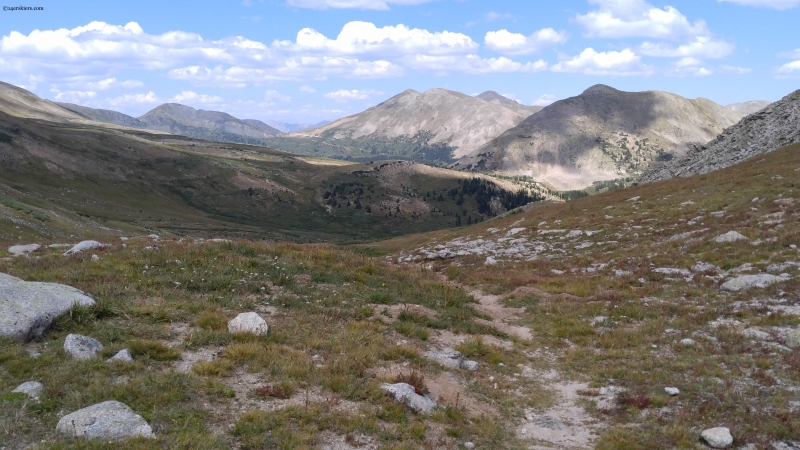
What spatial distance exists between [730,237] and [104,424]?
1123 inches

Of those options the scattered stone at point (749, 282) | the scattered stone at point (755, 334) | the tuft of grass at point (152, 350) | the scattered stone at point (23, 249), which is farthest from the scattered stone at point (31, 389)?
the scattered stone at point (749, 282)

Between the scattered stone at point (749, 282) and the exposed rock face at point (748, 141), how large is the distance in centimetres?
4604

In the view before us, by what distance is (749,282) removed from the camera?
727 inches

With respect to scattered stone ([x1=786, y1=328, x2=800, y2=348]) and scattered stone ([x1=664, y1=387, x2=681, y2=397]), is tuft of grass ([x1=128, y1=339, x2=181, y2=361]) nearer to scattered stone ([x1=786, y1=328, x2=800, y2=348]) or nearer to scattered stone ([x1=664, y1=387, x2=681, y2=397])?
scattered stone ([x1=664, y1=387, x2=681, y2=397])

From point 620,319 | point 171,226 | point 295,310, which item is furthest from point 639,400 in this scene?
point 171,226

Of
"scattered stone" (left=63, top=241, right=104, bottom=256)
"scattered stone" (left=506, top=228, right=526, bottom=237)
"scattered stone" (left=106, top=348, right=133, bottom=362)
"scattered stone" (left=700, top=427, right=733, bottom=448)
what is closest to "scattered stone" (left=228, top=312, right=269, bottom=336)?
"scattered stone" (left=106, top=348, right=133, bottom=362)

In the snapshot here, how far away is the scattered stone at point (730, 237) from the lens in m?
23.9

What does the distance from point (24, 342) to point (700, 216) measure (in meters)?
37.4

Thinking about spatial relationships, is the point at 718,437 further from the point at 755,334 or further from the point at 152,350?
the point at 152,350

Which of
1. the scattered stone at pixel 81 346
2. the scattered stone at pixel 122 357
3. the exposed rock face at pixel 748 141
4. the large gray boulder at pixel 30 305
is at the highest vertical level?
the exposed rock face at pixel 748 141

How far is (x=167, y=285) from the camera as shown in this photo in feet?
54.0

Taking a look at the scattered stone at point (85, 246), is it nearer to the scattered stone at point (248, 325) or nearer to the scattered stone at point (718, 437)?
the scattered stone at point (248, 325)

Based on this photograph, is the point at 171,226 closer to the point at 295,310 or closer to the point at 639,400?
the point at 295,310

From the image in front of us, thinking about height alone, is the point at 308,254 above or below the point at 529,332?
above
